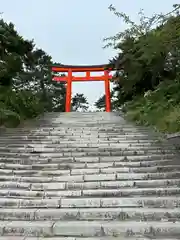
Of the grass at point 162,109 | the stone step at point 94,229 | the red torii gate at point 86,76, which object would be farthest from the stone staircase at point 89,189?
the red torii gate at point 86,76

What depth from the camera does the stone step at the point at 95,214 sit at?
3938 mm

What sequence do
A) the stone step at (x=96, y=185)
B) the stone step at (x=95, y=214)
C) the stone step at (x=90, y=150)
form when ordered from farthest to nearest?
the stone step at (x=90, y=150) → the stone step at (x=96, y=185) → the stone step at (x=95, y=214)

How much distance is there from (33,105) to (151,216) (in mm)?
9934

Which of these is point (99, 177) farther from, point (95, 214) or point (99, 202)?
point (95, 214)

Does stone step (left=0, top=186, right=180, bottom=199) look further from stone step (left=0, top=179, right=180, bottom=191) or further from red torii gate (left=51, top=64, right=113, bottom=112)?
red torii gate (left=51, top=64, right=113, bottom=112)

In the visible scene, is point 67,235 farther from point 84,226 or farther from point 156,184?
point 156,184

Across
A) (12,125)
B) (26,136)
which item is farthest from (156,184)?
(12,125)

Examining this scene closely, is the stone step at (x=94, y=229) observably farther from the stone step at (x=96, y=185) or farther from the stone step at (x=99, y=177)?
the stone step at (x=99, y=177)

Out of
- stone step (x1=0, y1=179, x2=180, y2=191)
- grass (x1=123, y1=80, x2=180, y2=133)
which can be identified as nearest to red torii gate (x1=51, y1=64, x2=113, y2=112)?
grass (x1=123, y1=80, x2=180, y2=133)

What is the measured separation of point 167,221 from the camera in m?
3.80

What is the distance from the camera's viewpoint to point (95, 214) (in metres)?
4.02

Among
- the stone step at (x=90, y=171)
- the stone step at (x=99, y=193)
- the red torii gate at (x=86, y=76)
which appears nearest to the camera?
the stone step at (x=99, y=193)

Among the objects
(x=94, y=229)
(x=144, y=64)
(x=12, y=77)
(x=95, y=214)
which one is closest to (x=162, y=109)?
(x=144, y=64)

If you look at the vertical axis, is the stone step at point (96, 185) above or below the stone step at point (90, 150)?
below
